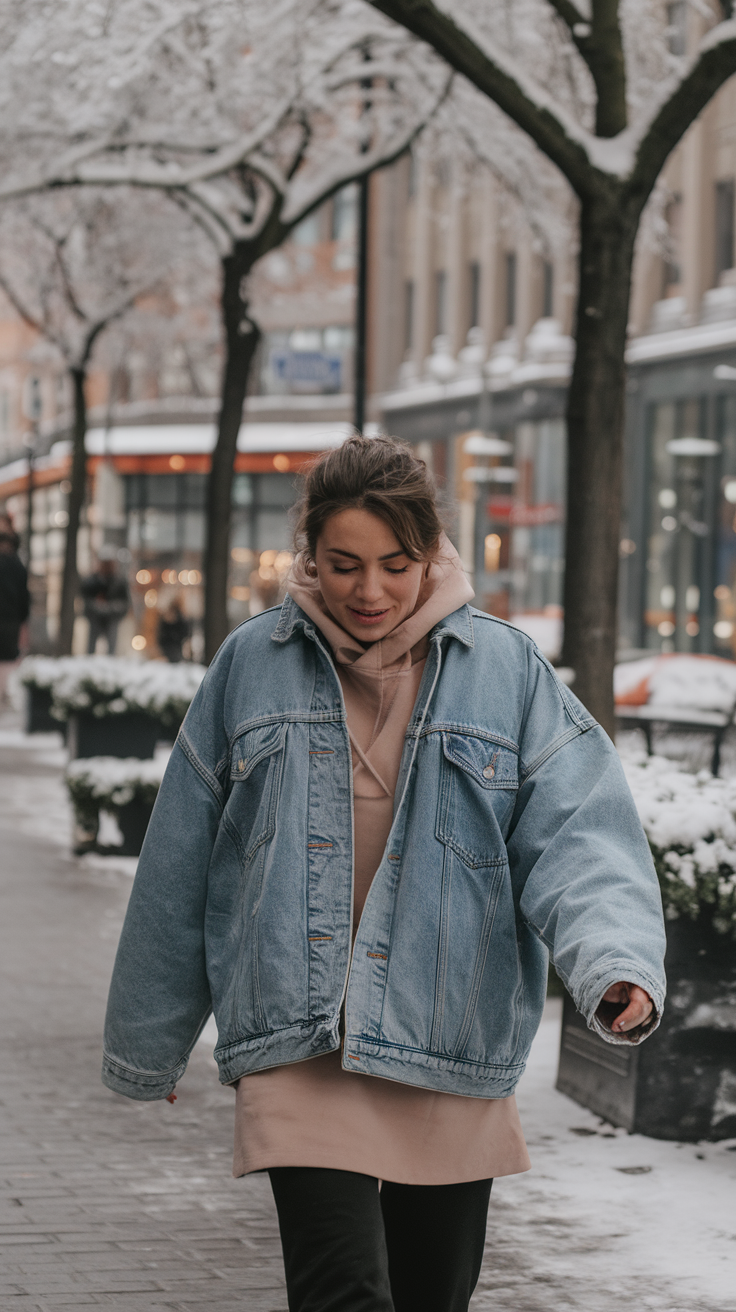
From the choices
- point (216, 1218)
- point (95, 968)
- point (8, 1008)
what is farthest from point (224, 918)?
point (95, 968)

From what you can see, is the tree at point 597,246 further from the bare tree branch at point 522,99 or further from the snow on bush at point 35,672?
the snow on bush at point 35,672

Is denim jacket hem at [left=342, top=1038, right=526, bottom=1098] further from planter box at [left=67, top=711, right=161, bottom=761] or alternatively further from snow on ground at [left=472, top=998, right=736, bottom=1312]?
planter box at [left=67, top=711, right=161, bottom=761]

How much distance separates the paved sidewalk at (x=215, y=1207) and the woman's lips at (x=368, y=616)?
199cm

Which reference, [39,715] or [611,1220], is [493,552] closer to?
[39,715]

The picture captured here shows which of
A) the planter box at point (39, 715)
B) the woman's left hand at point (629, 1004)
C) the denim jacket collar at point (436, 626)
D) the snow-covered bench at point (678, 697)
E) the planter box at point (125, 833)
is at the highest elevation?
the denim jacket collar at point (436, 626)

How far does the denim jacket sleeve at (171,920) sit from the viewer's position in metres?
3.19

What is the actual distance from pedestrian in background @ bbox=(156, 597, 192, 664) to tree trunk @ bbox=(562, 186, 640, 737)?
28.2 metres

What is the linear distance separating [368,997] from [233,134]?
45.9ft

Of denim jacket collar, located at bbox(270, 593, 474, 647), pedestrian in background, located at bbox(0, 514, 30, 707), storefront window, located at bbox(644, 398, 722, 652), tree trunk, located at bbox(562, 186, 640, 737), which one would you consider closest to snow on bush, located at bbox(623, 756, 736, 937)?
tree trunk, located at bbox(562, 186, 640, 737)

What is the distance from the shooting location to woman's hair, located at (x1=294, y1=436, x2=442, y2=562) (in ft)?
9.97

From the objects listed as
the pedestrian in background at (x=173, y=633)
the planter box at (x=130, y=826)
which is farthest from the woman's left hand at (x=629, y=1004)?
the pedestrian in background at (x=173, y=633)

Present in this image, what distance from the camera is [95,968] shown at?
332 inches

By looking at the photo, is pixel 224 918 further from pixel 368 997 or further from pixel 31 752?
pixel 31 752

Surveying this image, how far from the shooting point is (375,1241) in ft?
9.31
